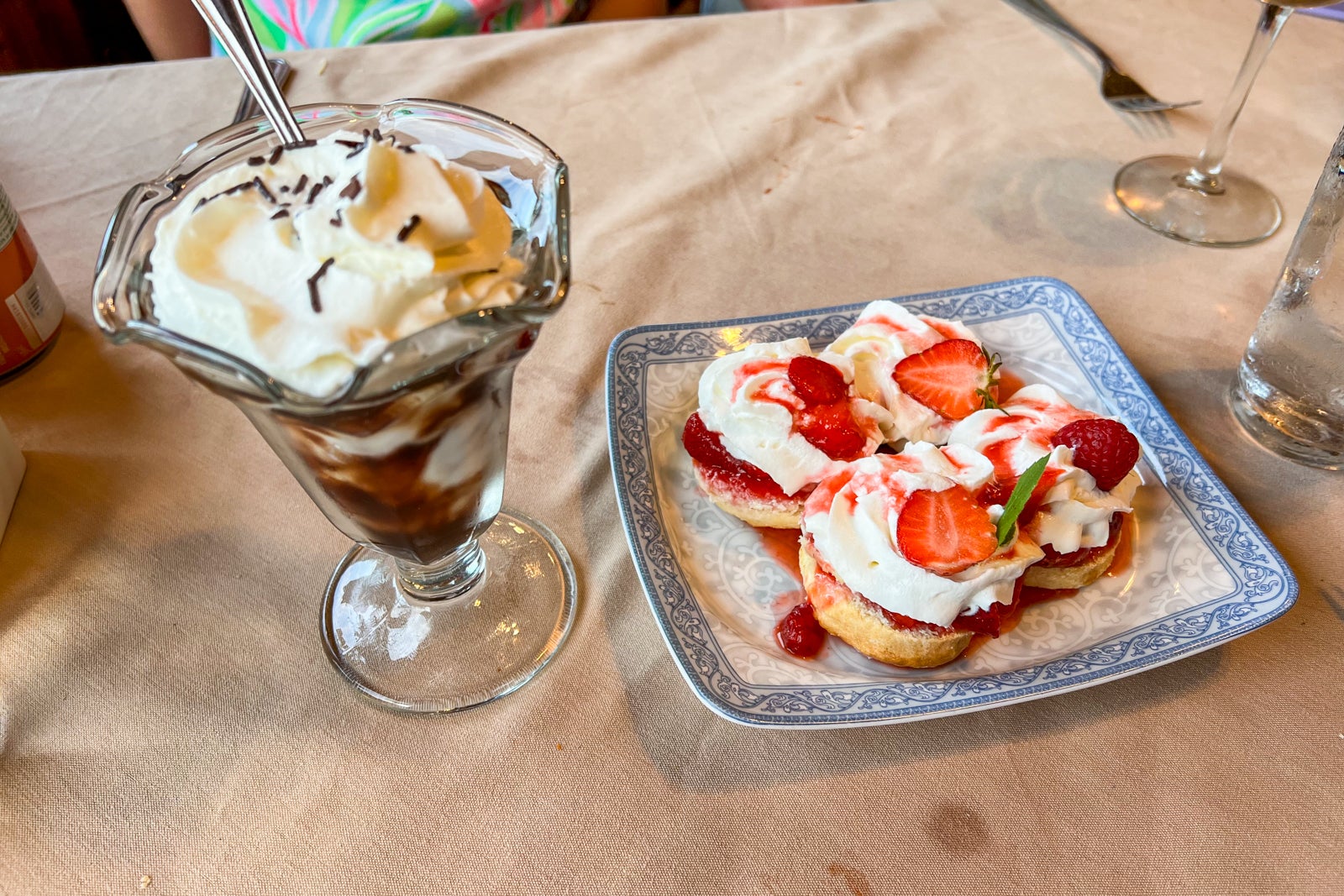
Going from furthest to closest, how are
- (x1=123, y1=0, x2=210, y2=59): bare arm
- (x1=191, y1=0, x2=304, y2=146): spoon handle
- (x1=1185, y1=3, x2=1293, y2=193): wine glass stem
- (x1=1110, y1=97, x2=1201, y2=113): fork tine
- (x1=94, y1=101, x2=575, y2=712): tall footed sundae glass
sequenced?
(x1=123, y1=0, x2=210, y2=59): bare arm
(x1=1110, y1=97, x2=1201, y2=113): fork tine
(x1=1185, y1=3, x2=1293, y2=193): wine glass stem
(x1=191, y1=0, x2=304, y2=146): spoon handle
(x1=94, y1=101, x2=575, y2=712): tall footed sundae glass

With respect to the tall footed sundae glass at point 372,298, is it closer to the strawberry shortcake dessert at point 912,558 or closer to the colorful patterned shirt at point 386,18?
the strawberry shortcake dessert at point 912,558

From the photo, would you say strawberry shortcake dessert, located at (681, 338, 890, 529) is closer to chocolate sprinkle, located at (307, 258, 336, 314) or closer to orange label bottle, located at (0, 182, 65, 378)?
chocolate sprinkle, located at (307, 258, 336, 314)

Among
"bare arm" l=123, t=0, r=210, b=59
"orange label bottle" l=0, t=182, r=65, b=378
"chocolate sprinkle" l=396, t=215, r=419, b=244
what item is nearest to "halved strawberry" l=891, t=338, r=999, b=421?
"chocolate sprinkle" l=396, t=215, r=419, b=244

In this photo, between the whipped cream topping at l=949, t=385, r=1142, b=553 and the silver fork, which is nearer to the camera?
the whipped cream topping at l=949, t=385, r=1142, b=553

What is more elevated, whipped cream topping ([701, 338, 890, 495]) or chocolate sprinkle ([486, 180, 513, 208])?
chocolate sprinkle ([486, 180, 513, 208])

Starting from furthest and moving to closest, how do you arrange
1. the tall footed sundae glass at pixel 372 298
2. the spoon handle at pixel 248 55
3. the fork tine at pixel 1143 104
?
the fork tine at pixel 1143 104, the spoon handle at pixel 248 55, the tall footed sundae glass at pixel 372 298

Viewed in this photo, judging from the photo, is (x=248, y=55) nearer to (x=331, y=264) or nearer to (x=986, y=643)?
(x=331, y=264)

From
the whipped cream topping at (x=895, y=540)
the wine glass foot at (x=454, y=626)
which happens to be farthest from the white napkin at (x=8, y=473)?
the whipped cream topping at (x=895, y=540)
